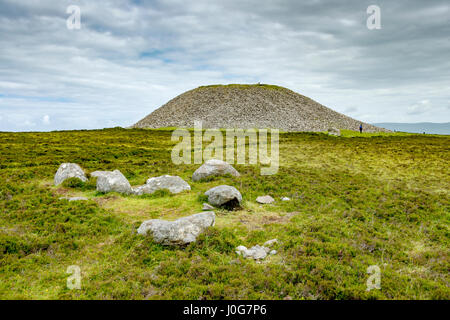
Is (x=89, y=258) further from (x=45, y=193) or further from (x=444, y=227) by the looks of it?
(x=444, y=227)

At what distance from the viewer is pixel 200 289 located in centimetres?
901

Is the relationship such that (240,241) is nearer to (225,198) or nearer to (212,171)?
(225,198)

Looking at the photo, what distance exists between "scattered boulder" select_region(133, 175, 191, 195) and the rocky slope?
206 feet

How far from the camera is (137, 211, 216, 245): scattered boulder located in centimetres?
1170

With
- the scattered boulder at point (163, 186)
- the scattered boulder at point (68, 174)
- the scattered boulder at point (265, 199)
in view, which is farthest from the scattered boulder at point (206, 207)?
the scattered boulder at point (68, 174)

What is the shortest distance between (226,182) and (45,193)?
12.6 m

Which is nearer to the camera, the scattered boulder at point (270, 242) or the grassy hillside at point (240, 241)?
the grassy hillside at point (240, 241)

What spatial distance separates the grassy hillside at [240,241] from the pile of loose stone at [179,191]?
1.63ft

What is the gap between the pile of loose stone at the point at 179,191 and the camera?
11.7 metres

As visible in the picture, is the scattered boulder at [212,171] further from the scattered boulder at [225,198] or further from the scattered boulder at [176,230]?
the scattered boulder at [176,230]

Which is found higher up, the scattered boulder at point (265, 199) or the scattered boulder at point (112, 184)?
the scattered boulder at point (112, 184)

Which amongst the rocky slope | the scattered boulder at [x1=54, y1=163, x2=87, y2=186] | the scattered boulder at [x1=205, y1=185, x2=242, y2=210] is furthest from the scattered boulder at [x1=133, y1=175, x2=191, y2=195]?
the rocky slope

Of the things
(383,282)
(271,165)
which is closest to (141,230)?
(383,282)

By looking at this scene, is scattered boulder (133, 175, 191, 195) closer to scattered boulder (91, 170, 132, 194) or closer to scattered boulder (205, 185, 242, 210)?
scattered boulder (91, 170, 132, 194)
